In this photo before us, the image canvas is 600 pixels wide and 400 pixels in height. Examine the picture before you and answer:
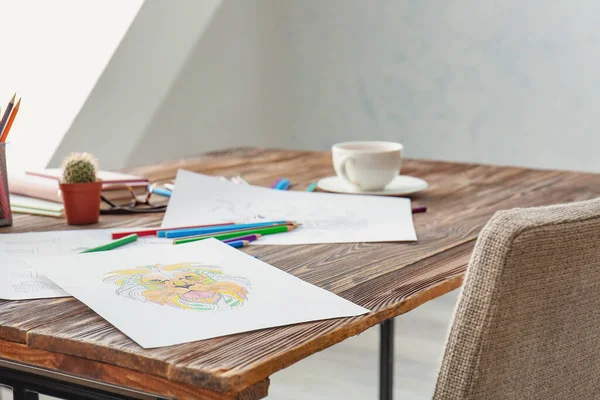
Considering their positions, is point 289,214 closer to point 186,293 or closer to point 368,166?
point 368,166

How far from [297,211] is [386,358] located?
508mm

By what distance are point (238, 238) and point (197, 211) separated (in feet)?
0.62

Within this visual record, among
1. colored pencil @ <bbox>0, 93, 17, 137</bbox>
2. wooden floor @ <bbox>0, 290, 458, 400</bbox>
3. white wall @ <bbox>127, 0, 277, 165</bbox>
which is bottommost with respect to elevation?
wooden floor @ <bbox>0, 290, 458, 400</bbox>

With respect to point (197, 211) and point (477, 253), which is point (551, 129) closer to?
point (197, 211)

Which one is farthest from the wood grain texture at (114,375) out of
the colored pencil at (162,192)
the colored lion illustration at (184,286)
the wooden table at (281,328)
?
the colored pencil at (162,192)

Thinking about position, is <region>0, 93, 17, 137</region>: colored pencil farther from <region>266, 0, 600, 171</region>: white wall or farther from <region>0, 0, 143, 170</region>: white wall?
<region>266, 0, 600, 171</region>: white wall

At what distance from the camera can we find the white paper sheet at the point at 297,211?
1081 mm

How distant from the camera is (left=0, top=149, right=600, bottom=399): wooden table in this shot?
24.5 inches

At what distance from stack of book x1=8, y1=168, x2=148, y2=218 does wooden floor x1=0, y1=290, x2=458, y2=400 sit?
80 cm

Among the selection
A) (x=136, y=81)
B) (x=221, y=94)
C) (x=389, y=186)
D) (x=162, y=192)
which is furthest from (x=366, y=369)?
(x=221, y=94)

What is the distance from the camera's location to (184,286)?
801mm

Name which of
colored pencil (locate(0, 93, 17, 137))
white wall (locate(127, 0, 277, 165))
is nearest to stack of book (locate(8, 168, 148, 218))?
colored pencil (locate(0, 93, 17, 137))

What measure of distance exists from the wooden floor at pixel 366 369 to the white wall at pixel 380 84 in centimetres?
110

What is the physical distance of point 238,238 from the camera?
3.38 feet
